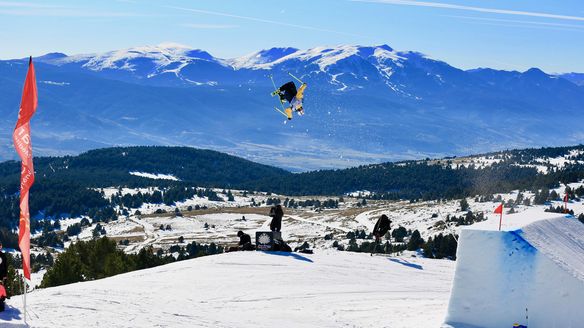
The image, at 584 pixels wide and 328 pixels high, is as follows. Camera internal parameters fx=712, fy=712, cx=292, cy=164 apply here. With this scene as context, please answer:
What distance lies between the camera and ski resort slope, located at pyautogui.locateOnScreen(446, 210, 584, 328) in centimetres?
2078

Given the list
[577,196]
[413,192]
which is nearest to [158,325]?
[577,196]

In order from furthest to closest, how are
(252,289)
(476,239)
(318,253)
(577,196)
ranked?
(577,196) < (318,253) < (252,289) < (476,239)

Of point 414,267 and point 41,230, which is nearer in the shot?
point 414,267

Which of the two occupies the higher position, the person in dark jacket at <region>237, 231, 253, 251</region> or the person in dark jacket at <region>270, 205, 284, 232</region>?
the person in dark jacket at <region>270, 205, 284, 232</region>

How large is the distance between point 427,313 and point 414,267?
416 inches

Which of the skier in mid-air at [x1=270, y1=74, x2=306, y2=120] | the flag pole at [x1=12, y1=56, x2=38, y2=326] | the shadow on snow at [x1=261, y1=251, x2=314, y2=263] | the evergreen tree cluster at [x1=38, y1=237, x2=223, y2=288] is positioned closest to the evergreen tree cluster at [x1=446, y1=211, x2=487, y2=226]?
the evergreen tree cluster at [x1=38, y1=237, x2=223, y2=288]

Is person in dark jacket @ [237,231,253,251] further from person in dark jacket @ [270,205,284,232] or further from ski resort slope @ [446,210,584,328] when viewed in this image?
ski resort slope @ [446,210,584,328]

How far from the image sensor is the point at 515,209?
8169 cm

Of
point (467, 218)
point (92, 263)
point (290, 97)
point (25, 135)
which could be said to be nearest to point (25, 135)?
point (25, 135)

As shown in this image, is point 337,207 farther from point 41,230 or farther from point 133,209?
point 41,230

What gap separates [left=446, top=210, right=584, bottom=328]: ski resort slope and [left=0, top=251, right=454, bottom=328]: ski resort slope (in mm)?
1529

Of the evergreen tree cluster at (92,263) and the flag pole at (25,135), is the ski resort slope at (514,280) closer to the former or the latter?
the flag pole at (25,135)

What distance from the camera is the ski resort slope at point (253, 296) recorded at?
770 inches

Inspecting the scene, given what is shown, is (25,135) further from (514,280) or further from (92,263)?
(92,263)
